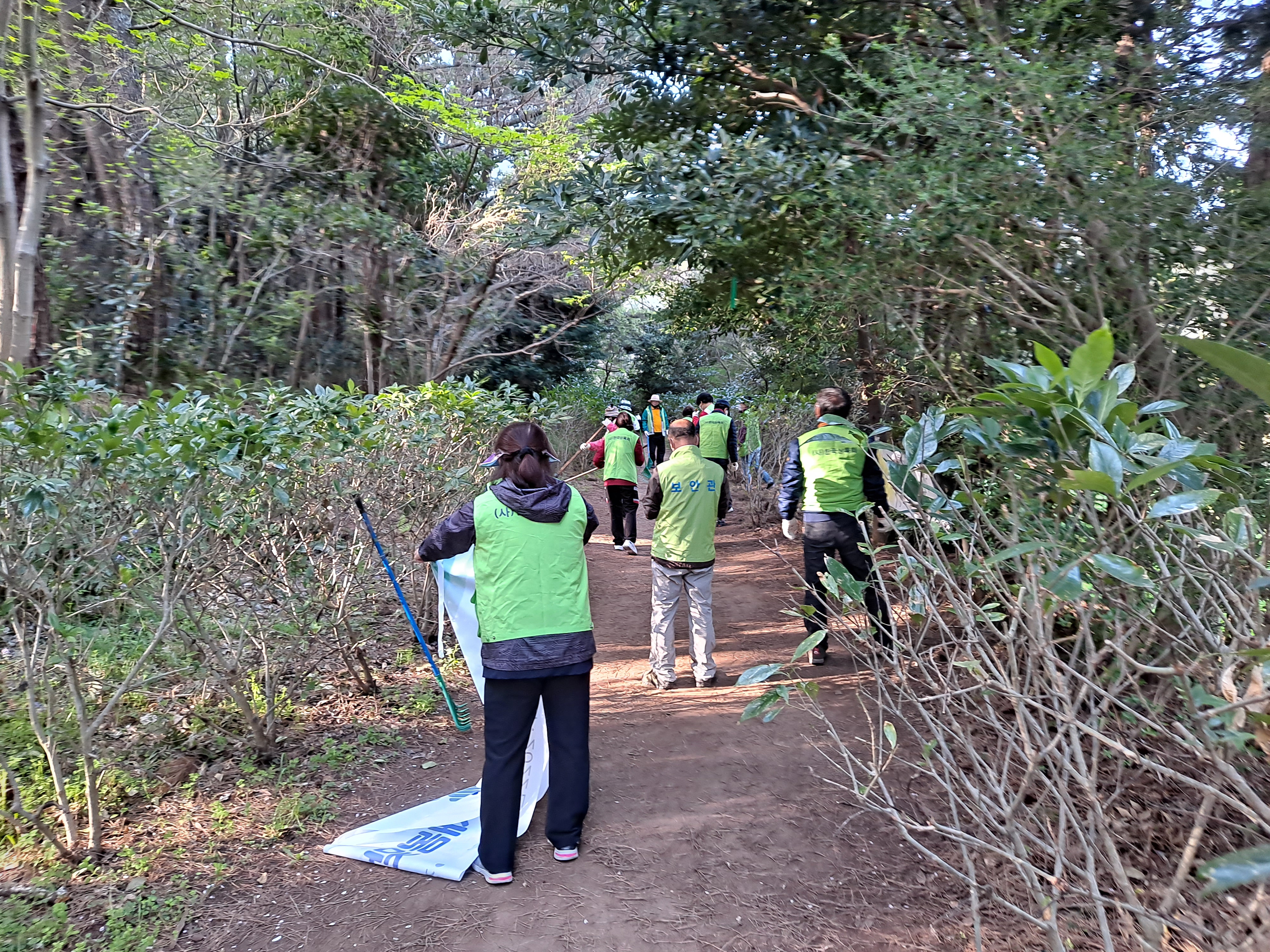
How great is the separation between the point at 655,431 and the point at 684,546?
904 cm

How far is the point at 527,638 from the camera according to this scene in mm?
3443

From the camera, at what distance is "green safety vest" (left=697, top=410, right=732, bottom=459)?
10.7 m

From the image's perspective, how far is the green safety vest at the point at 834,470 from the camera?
18.3ft

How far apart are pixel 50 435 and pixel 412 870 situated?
2313 mm

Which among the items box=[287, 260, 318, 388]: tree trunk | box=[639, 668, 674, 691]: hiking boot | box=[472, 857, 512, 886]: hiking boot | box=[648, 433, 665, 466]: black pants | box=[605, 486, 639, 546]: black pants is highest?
box=[287, 260, 318, 388]: tree trunk

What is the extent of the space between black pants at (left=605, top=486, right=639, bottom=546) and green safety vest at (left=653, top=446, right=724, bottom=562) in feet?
14.6

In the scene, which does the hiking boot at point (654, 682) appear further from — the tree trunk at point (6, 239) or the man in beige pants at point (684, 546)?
the tree trunk at point (6, 239)

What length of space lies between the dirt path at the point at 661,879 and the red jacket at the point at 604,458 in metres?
4.94

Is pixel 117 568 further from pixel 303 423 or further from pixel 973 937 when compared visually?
pixel 973 937

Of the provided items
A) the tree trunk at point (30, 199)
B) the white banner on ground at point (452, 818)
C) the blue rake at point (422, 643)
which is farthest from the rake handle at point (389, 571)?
the tree trunk at point (30, 199)

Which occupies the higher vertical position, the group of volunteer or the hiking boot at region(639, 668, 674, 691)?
the group of volunteer

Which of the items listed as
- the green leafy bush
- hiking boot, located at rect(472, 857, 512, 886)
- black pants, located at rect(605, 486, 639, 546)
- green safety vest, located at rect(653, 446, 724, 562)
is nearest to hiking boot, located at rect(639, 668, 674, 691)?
green safety vest, located at rect(653, 446, 724, 562)

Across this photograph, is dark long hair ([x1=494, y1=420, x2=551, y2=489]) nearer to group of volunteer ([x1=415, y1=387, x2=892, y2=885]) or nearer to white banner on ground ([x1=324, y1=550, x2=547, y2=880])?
group of volunteer ([x1=415, y1=387, x2=892, y2=885])

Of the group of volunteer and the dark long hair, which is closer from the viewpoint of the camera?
the group of volunteer
